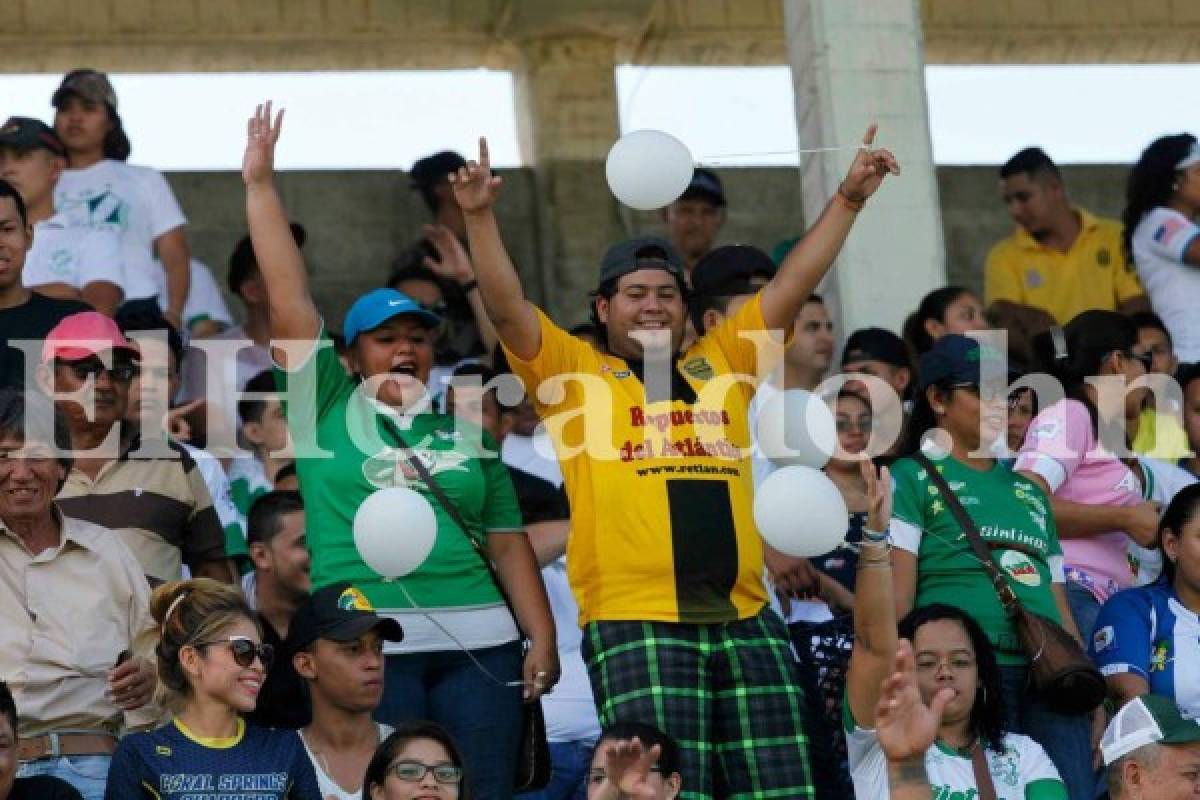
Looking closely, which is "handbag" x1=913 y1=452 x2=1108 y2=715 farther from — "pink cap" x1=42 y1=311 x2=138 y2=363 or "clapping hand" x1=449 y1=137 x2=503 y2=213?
"pink cap" x1=42 y1=311 x2=138 y2=363

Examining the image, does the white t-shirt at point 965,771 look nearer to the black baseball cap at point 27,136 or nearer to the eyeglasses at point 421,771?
the eyeglasses at point 421,771

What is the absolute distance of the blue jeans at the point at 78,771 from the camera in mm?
7191

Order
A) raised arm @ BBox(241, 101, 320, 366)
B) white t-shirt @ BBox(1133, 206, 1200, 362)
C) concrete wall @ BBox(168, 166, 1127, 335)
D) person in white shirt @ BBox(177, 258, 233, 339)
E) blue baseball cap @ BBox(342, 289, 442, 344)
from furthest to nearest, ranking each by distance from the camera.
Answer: concrete wall @ BBox(168, 166, 1127, 335)
person in white shirt @ BBox(177, 258, 233, 339)
white t-shirt @ BBox(1133, 206, 1200, 362)
blue baseball cap @ BBox(342, 289, 442, 344)
raised arm @ BBox(241, 101, 320, 366)

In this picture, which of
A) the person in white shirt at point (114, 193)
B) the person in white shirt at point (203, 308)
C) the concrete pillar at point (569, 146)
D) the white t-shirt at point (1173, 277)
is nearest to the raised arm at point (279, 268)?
the person in white shirt at point (114, 193)

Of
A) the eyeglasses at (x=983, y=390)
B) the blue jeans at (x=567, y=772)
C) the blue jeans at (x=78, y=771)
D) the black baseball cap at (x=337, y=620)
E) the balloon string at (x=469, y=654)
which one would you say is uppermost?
the eyeglasses at (x=983, y=390)

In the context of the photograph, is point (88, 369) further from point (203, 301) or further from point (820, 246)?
point (203, 301)

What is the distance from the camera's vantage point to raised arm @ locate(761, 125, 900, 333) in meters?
7.36

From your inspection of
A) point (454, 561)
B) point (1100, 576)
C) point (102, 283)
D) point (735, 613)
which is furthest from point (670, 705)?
point (102, 283)

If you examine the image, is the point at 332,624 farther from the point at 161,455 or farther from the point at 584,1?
the point at 584,1

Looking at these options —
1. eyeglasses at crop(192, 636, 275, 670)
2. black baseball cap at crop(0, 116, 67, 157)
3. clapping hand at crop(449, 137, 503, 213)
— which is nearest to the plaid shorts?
eyeglasses at crop(192, 636, 275, 670)

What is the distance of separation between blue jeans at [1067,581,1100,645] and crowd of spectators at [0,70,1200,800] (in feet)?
0.06

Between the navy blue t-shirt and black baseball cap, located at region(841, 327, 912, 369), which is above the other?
black baseball cap, located at region(841, 327, 912, 369)

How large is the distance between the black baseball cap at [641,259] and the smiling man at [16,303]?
7.62 ft

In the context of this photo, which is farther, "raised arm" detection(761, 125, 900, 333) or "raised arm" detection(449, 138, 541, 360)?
"raised arm" detection(761, 125, 900, 333)
